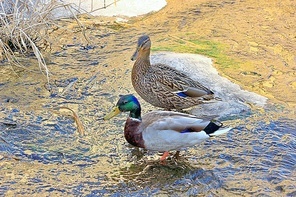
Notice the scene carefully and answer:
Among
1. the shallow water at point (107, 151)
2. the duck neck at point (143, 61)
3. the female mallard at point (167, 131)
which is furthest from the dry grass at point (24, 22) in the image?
the female mallard at point (167, 131)

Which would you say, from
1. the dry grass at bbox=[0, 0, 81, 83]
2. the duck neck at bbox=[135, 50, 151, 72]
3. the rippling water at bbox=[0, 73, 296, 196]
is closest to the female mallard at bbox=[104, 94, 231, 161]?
the rippling water at bbox=[0, 73, 296, 196]

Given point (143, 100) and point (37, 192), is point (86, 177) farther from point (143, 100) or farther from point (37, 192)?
point (143, 100)

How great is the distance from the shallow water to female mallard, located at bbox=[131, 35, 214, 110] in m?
0.36

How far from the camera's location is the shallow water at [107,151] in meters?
4.63

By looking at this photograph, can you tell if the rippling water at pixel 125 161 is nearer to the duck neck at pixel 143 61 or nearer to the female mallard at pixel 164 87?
the female mallard at pixel 164 87

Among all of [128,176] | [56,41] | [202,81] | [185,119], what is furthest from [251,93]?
[56,41]

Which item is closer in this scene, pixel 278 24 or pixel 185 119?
pixel 185 119

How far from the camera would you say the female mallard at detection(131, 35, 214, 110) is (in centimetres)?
572

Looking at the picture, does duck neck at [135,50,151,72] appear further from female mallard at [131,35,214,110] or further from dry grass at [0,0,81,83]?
dry grass at [0,0,81,83]

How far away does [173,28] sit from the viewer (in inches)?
329

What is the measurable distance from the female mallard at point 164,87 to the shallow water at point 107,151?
1.18 ft

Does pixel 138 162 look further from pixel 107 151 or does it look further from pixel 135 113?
pixel 135 113

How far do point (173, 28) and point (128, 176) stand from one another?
4.01 m

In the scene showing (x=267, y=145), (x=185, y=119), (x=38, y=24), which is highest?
(x=38, y=24)
